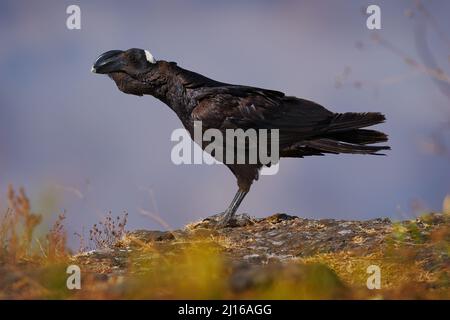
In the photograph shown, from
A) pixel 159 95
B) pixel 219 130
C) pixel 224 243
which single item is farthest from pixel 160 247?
pixel 159 95

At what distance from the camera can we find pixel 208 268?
514 centimetres

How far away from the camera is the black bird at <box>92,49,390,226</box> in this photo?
28.8 ft

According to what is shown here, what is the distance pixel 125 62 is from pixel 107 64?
231 millimetres

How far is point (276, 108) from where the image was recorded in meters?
9.07

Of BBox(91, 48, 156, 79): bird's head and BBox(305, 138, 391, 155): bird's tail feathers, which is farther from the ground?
BBox(91, 48, 156, 79): bird's head

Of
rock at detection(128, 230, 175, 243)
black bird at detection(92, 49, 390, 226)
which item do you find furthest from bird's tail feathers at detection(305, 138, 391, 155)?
rock at detection(128, 230, 175, 243)

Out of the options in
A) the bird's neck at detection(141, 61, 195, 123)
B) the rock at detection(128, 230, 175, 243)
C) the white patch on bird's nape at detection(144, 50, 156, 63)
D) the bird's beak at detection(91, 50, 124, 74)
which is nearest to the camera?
the rock at detection(128, 230, 175, 243)

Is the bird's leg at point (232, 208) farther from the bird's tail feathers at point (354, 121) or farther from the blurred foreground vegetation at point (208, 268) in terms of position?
the bird's tail feathers at point (354, 121)

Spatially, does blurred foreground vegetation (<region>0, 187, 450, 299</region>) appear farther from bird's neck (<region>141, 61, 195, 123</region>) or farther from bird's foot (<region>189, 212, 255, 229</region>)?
bird's neck (<region>141, 61, 195, 123</region>)

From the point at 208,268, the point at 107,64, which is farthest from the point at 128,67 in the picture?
the point at 208,268

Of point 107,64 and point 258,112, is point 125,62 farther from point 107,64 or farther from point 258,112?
point 258,112

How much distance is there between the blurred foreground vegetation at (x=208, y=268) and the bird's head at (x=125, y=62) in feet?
6.21
